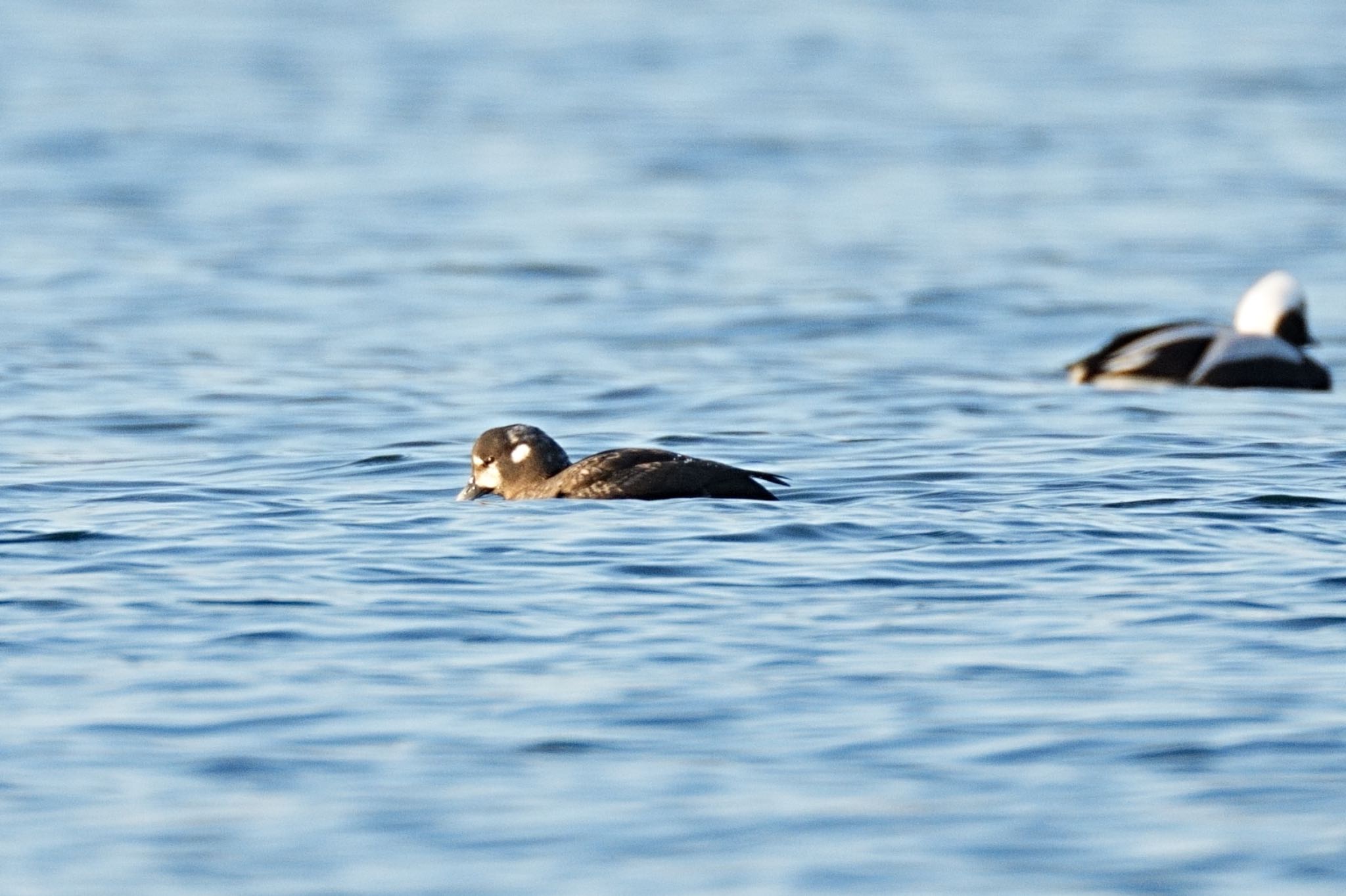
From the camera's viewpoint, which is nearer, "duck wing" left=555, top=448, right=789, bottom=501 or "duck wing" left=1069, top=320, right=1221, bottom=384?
"duck wing" left=555, top=448, right=789, bottom=501

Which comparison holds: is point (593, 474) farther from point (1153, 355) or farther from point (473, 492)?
point (1153, 355)

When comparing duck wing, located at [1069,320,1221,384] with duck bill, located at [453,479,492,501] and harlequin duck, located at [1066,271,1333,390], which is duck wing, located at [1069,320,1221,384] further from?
duck bill, located at [453,479,492,501]

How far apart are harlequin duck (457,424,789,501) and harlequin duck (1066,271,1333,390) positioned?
4.94 metres

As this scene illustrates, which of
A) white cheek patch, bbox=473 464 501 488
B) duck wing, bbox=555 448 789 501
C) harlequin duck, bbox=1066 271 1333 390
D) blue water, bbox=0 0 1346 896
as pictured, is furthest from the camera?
harlequin duck, bbox=1066 271 1333 390

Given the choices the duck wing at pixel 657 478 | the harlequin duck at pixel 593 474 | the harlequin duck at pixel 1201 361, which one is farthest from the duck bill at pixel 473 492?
the harlequin duck at pixel 1201 361

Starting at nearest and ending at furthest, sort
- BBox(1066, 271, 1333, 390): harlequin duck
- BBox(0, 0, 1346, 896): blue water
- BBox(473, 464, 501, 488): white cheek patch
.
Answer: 1. BBox(0, 0, 1346, 896): blue water
2. BBox(473, 464, 501, 488): white cheek patch
3. BBox(1066, 271, 1333, 390): harlequin duck

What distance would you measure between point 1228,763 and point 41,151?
69.4 ft

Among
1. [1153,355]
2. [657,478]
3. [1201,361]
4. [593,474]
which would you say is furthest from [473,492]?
[1201,361]

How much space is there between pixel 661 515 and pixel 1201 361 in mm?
6116

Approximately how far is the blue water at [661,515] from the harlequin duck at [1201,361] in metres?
0.26

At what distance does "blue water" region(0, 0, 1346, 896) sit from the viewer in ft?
20.3

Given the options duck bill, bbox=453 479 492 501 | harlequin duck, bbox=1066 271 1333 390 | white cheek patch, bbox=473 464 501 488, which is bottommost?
harlequin duck, bbox=1066 271 1333 390

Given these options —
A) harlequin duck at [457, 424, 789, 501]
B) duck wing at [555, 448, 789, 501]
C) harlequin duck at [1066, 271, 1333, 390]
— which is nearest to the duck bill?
harlequin duck at [457, 424, 789, 501]

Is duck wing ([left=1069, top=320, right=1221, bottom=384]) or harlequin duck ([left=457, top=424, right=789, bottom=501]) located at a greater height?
harlequin duck ([left=457, top=424, right=789, bottom=501])
